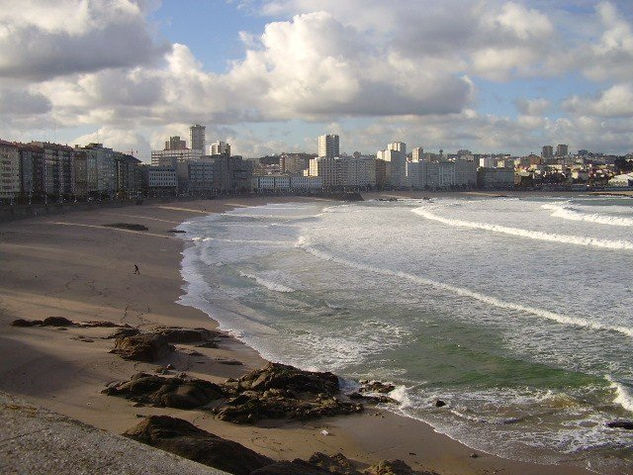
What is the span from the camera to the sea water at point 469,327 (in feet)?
24.4

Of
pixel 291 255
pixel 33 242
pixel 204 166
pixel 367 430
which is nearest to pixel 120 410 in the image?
pixel 367 430

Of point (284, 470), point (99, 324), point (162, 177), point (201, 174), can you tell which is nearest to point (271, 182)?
point (201, 174)

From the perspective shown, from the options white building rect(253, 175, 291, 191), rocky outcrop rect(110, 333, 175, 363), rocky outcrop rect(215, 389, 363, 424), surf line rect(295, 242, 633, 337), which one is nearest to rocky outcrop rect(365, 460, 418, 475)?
rocky outcrop rect(215, 389, 363, 424)

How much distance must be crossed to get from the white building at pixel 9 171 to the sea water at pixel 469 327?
60.2 m

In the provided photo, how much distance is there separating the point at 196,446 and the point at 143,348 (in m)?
4.93

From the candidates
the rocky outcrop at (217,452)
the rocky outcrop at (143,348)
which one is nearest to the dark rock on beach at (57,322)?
the rocky outcrop at (143,348)

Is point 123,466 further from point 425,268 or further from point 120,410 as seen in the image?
point 425,268

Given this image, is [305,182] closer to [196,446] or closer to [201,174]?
[201,174]

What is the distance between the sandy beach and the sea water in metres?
0.47

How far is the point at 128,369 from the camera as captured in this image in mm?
8750

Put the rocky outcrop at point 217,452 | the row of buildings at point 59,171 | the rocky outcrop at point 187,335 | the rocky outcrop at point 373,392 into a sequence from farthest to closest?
the row of buildings at point 59,171
the rocky outcrop at point 187,335
the rocky outcrop at point 373,392
the rocky outcrop at point 217,452

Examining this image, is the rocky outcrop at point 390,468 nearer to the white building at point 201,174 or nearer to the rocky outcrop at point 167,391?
Answer: the rocky outcrop at point 167,391

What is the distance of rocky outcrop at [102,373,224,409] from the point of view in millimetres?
7293

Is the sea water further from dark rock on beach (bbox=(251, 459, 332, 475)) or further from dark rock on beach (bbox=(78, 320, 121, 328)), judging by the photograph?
dark rock on beach (bbox=(251, 459, 332, 475))
